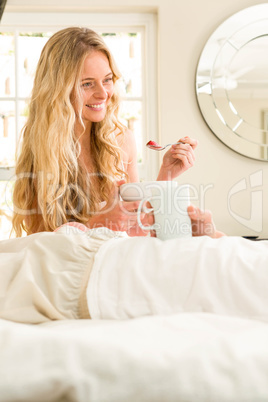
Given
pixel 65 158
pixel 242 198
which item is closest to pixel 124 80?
pixel 242 198

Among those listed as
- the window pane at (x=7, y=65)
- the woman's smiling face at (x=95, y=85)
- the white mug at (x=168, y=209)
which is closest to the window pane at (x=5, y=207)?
the window pane at (x=7, y=65)

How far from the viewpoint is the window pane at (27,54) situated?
3.45 metres

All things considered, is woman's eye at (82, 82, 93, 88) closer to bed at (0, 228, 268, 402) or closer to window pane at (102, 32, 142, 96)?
window pane at (102, 32, 142, 96)

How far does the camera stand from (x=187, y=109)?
11.0 ft

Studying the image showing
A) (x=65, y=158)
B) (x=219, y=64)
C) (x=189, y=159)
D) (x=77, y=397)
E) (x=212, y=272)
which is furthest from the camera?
(x=219, y=64)

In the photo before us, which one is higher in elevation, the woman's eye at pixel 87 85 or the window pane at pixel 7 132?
the woman's eye at pixel 87 85

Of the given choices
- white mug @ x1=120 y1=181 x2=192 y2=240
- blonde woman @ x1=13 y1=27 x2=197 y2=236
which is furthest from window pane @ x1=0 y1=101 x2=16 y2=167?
white mug @ x1=120 y1=181 x2=192 y2=240

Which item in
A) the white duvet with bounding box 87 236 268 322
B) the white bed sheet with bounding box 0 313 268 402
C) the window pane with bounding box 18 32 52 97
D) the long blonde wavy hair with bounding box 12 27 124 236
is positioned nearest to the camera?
the white bed sheet with bounding box 0 313 268 402

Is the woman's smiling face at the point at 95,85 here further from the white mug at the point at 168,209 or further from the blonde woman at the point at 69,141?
the white mug at the point at 168,209

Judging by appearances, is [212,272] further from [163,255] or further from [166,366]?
[166,366]

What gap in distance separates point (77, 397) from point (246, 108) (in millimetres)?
3023

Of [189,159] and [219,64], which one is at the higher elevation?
[219,64]

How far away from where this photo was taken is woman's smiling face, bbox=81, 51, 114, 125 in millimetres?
2332

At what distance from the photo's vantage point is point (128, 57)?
3.51 m
